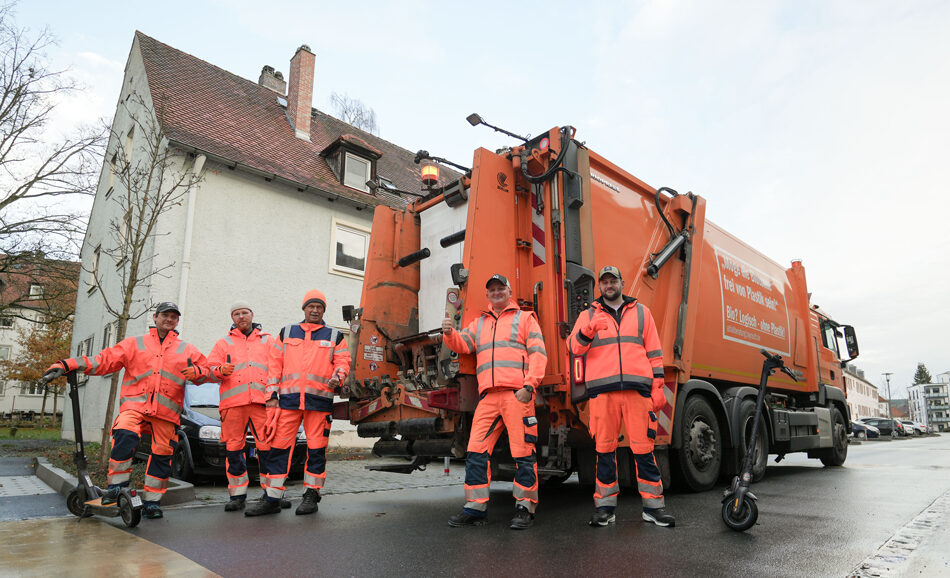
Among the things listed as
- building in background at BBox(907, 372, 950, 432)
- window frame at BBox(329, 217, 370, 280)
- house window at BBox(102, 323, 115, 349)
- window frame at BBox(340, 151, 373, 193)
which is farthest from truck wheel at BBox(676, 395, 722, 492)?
building in background at BBox(907, 372, 950, 432)

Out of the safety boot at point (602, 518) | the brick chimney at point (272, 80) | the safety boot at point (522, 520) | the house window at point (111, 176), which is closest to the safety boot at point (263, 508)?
the safety boot at point (522, 520)

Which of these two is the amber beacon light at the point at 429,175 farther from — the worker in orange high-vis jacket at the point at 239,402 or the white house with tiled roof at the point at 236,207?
the white house with tiled roof at the point at 236,207

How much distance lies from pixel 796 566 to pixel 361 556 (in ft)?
7.38

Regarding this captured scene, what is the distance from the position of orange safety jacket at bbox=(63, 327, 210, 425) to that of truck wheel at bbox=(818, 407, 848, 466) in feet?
29.6

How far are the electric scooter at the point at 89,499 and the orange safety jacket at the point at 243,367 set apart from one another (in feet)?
3.22

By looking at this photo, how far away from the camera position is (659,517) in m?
4.11

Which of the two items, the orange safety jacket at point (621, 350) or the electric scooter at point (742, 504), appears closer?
the electric scooter at point (742, 504)

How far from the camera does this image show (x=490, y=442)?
418 centimetres

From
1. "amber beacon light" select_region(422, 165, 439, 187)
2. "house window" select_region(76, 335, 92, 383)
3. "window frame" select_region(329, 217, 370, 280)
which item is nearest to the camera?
"amber beacon light" select_region(422, 165, 439, 187)

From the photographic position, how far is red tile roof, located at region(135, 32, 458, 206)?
12.3 metres

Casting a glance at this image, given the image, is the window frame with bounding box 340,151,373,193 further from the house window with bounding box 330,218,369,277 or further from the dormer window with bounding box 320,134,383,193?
the house window with bounding box 330,218,369,277

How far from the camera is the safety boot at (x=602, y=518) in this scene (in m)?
4.12

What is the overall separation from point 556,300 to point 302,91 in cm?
1319

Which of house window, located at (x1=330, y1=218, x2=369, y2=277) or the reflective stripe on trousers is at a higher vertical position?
house window, located at (x1=330, y1=218, x2=369, y2=277)
